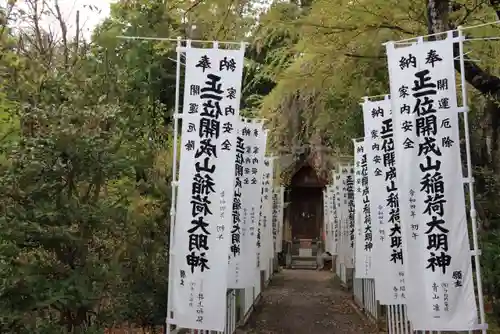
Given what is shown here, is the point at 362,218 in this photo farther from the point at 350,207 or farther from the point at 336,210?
the point at 336,210

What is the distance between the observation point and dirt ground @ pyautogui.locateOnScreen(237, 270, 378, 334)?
1152cm

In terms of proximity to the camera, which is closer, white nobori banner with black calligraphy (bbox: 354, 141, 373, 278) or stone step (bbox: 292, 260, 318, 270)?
white nobori banner with black calligraphy (bbox: 354, 141, 373, 278)

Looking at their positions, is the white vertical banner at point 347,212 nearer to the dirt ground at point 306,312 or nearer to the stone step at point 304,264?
the dirt ground at point 306,312

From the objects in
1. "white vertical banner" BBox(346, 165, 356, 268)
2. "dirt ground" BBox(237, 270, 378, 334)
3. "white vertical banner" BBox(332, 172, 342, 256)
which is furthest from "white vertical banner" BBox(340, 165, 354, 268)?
"dirt ground" BBox(237, 270, 378, 334)

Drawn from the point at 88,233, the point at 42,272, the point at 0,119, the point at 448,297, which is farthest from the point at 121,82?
the point at 448,297

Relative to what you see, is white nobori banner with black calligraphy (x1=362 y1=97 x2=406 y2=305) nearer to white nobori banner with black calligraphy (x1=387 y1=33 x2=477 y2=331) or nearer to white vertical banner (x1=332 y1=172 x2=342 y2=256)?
white nobori banner with black calligraphy (x1=387 y1=33 x2=477 y2=331)

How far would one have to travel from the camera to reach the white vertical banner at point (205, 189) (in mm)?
6504

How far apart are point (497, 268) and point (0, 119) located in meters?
8.07

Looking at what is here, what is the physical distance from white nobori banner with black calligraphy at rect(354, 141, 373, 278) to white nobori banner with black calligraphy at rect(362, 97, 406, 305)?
1.92m

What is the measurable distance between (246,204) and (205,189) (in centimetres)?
326

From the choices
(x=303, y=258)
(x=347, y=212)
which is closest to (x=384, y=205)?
(x=347, y=212)

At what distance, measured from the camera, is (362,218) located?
11.8 meters

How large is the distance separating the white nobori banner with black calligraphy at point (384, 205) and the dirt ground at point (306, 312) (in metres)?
2.98

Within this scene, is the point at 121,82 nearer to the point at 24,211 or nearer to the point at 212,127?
Answer: the point at 212,127
